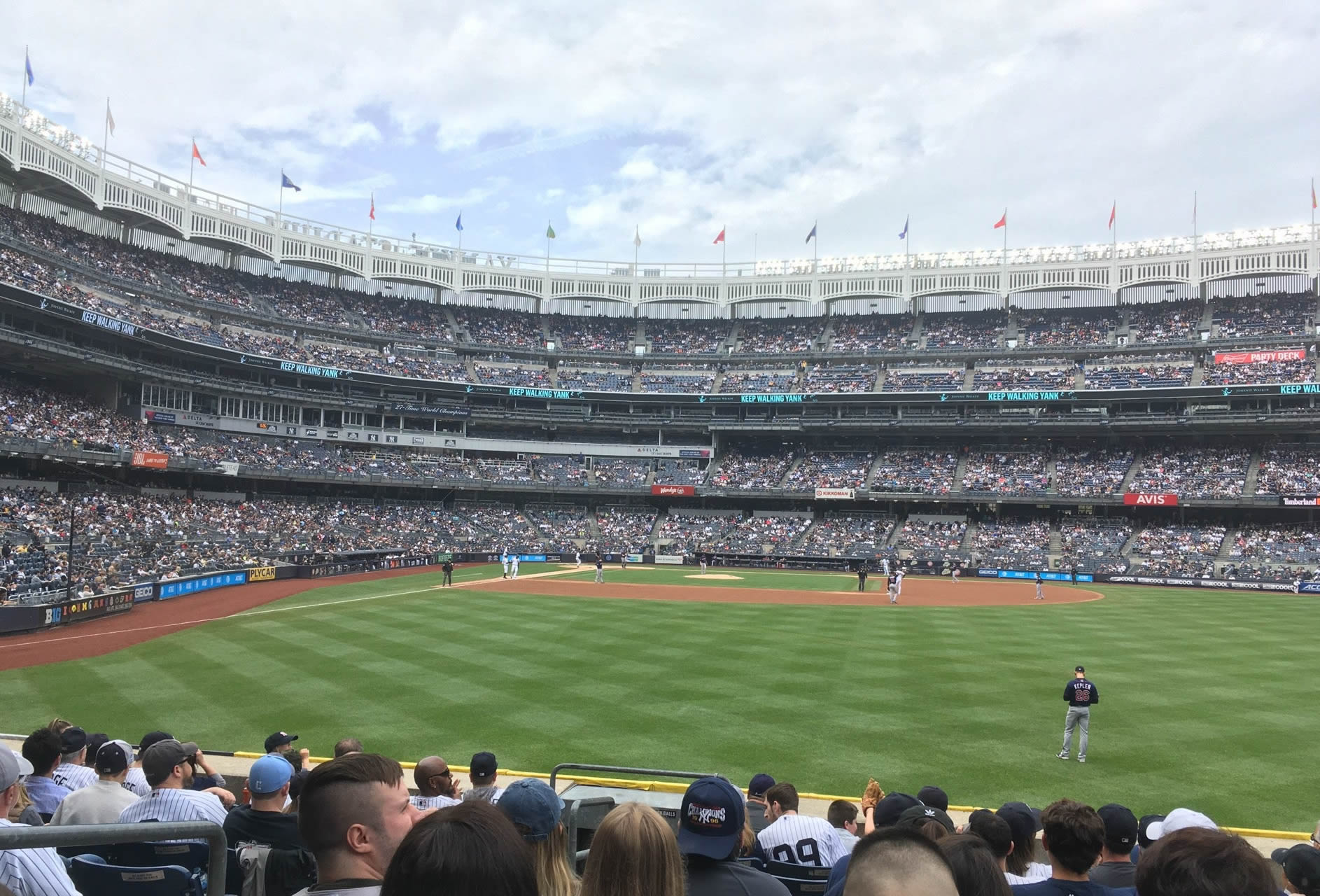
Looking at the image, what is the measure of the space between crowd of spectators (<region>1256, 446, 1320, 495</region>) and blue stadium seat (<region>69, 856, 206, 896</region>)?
72587 millimetres

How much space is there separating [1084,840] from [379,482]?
7099cm

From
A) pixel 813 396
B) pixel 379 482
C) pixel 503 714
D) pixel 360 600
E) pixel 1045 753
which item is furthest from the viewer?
pixel 813 396

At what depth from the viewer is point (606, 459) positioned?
273 feet

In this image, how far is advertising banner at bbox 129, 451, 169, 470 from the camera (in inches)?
2039

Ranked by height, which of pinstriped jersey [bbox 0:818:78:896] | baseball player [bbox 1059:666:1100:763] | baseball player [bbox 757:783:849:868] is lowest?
baseball player [bbox 1059:666:1100:763]

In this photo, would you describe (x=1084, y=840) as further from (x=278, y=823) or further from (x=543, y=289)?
(x=543, y=289)

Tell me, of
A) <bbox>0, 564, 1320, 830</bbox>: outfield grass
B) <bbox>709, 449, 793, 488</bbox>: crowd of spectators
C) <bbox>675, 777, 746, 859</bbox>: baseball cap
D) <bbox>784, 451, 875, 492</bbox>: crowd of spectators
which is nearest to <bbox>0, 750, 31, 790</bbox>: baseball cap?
<bbox>675, 777, 746, 859</bbox>: baseball cap

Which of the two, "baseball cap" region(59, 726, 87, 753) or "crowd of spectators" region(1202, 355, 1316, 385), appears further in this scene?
"crowd of spectators" region(1202, 355, 1316, 385)

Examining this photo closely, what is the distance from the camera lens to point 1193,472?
64.9 meters

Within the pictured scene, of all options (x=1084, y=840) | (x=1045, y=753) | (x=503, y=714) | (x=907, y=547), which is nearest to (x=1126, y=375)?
(x=907, y=547)

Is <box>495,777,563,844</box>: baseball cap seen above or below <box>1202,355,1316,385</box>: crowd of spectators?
below

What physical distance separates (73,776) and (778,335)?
8286 cm

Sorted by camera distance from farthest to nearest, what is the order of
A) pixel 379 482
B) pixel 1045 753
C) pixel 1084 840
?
pixel 379 482 < pixel 1045 753 < pixel 1084 840

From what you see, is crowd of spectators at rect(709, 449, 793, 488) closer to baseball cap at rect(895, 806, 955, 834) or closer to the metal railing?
baseball cap at rect(895, 806, 955, 834)
